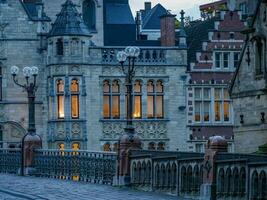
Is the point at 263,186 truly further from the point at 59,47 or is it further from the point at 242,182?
the point at 59,47

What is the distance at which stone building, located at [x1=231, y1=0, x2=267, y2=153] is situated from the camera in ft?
168

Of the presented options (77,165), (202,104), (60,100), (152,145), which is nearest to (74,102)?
(60,100)

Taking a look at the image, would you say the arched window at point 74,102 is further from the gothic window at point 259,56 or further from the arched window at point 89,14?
the gothic window at point 259,56

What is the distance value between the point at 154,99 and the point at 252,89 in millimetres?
18013

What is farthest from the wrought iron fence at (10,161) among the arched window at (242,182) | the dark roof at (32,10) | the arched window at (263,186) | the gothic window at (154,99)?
the arched window at (263,186)

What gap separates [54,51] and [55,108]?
328 centimetres

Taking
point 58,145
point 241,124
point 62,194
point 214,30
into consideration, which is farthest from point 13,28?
point 62,194

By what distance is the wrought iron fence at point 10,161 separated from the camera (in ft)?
163

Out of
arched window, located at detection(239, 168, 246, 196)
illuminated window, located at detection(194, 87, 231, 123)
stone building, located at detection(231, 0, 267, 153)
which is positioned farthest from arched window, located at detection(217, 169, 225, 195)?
illuminated window, located at detection(194, 87, 231, 123)

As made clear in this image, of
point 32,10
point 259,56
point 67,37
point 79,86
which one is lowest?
point 79,86

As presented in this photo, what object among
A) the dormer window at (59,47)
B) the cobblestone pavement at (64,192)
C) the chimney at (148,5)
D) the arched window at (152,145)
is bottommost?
the cobblestone pavement at (64,192)

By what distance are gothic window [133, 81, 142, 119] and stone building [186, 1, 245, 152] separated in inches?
112

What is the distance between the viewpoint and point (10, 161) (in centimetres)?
5056

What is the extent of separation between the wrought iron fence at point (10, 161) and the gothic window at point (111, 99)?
17.8m
